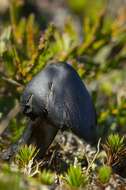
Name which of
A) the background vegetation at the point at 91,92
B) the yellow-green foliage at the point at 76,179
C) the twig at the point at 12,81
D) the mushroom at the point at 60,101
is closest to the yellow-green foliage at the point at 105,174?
the background vegetation at the point at 91,92

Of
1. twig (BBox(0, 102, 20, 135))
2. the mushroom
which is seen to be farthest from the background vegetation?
the mushroom

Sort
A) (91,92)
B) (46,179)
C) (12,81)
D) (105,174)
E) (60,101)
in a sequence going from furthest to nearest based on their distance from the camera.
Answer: (91,92), (12,81), (60,101), (105,174), (46,179)

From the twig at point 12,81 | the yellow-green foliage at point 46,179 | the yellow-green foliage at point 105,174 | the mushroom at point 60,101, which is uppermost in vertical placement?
the twig at point 12,81

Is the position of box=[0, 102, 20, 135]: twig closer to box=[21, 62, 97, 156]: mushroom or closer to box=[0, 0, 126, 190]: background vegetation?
box=[0, 0, 126, 190]: background vegetation

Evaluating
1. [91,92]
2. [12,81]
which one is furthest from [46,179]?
[91,92]

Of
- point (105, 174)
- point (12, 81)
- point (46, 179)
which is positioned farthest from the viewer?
point (12, 81)

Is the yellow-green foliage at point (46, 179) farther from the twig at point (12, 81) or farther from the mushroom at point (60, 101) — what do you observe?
the twig at point (12, 81)

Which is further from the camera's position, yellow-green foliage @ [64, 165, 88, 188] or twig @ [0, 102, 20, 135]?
twig @ [0, 102, 20, 135]

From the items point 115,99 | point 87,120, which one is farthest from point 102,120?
point 87,120

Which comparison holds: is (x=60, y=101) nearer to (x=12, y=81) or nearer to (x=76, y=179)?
(x=76, y=179)
